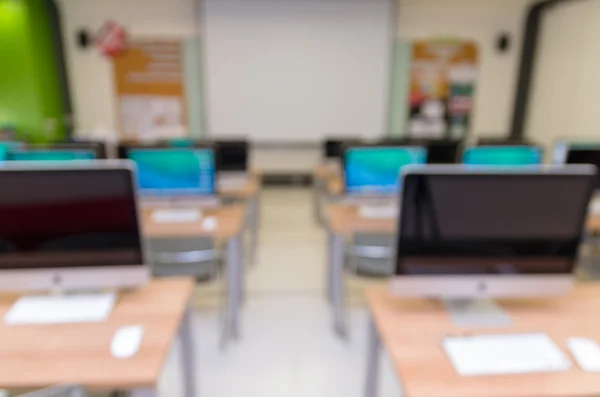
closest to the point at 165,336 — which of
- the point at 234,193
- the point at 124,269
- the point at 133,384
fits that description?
the point at 133,384

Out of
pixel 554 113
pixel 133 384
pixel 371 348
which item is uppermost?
pixel 554 113

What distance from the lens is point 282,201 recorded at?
5711 mm

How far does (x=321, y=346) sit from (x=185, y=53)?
4.91m

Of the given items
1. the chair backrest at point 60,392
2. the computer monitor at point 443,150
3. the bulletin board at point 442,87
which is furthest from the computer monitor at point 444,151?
the bulletin board at point 442,87

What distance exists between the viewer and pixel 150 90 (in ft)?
19.6

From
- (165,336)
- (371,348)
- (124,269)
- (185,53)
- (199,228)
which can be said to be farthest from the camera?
(185,53)

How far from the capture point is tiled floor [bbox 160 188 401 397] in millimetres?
2195

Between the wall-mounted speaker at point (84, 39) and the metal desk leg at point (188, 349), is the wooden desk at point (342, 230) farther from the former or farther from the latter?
the wall-mounted speaker at point (84, 39)

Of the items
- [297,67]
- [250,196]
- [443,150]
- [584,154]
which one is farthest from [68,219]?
[297,67]

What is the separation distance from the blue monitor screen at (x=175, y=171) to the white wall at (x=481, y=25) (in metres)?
4.61

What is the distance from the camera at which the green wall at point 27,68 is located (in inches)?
192

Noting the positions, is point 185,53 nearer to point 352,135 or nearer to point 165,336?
point 352,135

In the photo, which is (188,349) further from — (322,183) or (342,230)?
(322,183)

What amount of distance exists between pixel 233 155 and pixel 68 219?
2.51m
